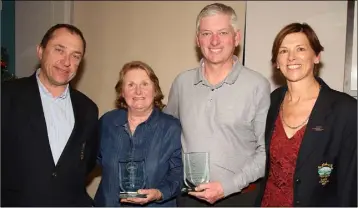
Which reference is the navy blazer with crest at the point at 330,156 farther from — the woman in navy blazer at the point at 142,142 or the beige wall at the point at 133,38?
the beige wall at the point at 133,38

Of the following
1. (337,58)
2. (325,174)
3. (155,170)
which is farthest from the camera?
(337,58)

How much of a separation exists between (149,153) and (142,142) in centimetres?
9

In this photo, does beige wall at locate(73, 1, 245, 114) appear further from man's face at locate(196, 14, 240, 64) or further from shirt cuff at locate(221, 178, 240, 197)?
shirt cuff at locate(221, 178, 240, 197)

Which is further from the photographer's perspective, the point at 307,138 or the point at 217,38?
the point at 217,38

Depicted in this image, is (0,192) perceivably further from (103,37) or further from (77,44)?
(103,37)

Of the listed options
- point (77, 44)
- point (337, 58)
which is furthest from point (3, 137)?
point (337, 58)

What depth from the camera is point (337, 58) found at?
3301 millimetres

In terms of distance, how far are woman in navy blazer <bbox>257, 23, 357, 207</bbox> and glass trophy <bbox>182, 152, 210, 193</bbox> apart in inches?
19.8

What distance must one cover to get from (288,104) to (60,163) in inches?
58.1

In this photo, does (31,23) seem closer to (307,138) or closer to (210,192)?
(210,192)

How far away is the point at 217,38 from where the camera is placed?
2.30m

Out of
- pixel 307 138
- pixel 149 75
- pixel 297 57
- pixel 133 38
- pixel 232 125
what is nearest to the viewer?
pixel 307 138

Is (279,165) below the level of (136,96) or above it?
below

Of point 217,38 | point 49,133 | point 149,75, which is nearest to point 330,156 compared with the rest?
point 217,38
